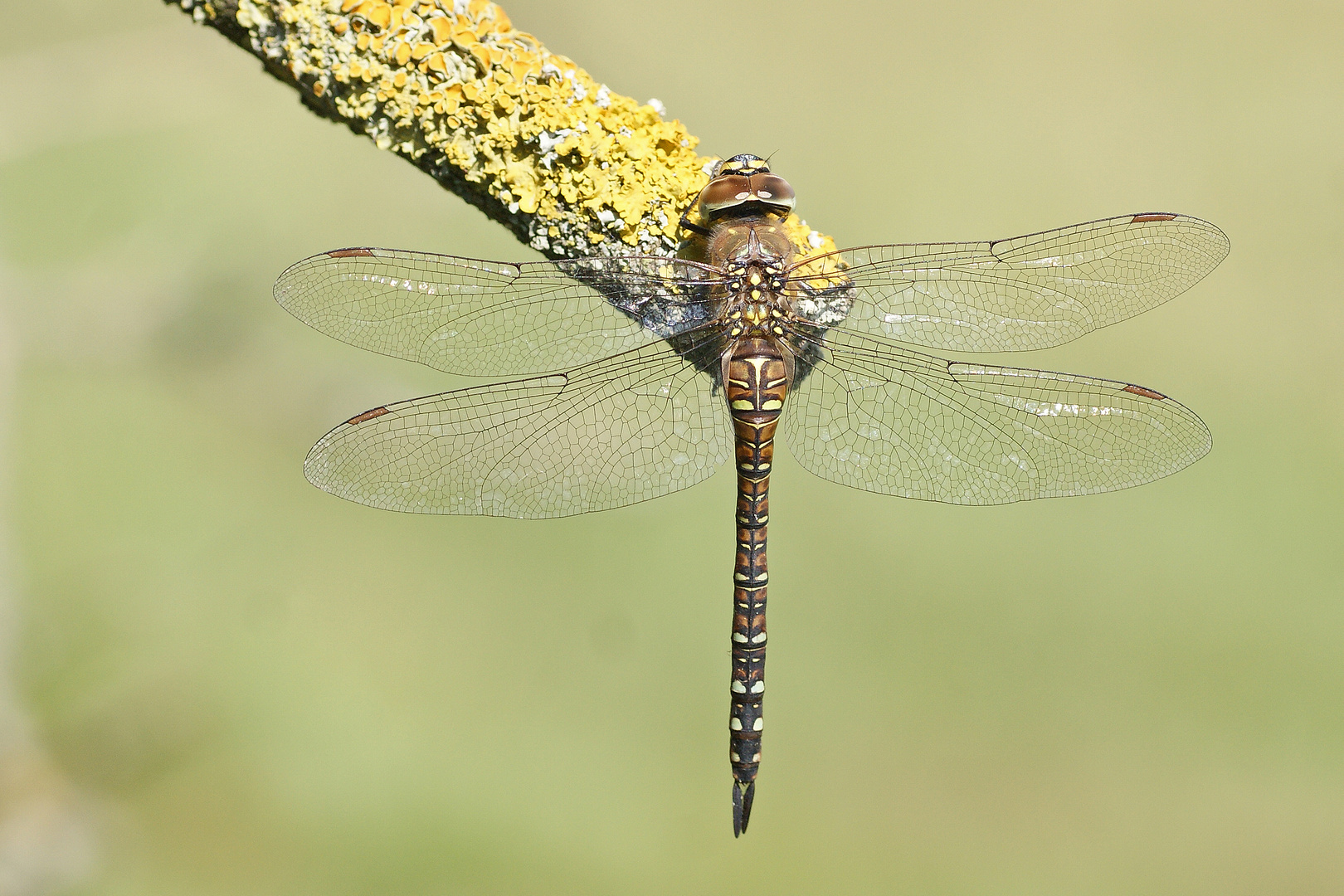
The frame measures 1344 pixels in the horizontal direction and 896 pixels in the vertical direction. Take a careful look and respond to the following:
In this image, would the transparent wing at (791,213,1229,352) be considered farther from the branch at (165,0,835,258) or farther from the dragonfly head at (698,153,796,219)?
the branch at (165,0,835,258)

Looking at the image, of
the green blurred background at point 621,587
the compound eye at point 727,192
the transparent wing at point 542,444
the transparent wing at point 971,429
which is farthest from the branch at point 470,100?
the green blurred background at point 621,587

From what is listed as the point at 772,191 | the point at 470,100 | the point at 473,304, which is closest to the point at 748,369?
the point at 772,191

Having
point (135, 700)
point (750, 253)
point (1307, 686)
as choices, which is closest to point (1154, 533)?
point (1307, 686)

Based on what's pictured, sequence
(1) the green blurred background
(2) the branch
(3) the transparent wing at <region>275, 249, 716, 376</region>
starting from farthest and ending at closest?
1. (1) the green blurred background
2. (3) the transparent wing at <region>275, 249, 716, 376</region>
3. (2) the branch

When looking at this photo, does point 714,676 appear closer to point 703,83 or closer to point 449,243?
point 449,243

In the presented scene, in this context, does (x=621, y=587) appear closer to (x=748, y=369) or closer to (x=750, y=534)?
(x=750, y=534)

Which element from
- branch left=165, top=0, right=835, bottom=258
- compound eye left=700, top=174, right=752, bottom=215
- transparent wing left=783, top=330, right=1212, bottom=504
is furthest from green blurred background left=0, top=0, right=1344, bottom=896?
compound eye left=700, top=174, right=752, bottom=215
